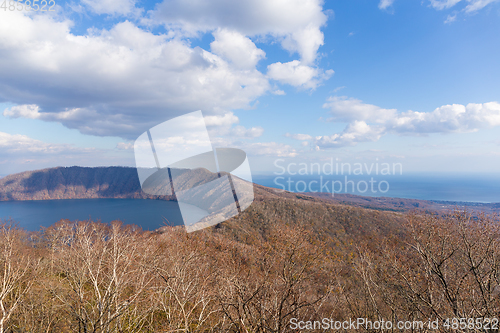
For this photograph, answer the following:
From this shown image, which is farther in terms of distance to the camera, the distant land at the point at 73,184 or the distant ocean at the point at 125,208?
the distant land at the point at 73,184

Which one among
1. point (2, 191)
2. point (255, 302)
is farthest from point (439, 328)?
point (2, 191)

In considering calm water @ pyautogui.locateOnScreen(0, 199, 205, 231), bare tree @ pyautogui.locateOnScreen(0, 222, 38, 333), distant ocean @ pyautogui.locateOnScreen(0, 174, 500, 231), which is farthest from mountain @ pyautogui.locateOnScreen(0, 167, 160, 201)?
bare tree @ pyautogui.locateOnScreen(0, 222, 38, 333)

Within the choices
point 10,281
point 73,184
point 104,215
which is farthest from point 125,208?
point 73,184

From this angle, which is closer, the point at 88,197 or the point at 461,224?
the point at 461,224

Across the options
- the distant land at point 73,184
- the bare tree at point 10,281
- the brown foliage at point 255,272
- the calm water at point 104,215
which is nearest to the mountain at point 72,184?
the distant land at point 73,184

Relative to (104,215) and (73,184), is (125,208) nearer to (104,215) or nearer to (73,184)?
(104,215)

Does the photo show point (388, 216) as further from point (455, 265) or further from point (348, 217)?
point (455, 265)

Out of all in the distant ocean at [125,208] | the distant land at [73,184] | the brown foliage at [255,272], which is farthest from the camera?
the distant land at [73,184]

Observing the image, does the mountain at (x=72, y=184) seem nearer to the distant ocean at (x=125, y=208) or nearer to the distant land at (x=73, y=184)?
the distant land at (x=73, y=184)

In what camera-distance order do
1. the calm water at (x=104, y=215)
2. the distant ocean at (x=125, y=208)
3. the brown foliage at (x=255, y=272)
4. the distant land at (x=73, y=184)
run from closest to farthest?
the brown foliage at (x=255, y=272), the calm water at (x=104, y=215), the distant ocean at (x=125, y=208), the distant land at (x=73, y=184)

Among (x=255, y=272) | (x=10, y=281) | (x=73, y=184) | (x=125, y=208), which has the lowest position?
(x=125, y=208)

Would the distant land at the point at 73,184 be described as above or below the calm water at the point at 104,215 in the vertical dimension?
above
